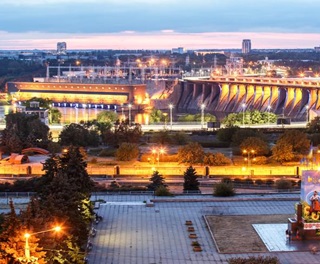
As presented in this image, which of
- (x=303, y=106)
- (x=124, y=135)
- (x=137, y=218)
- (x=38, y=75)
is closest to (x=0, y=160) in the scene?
(x=124, y=135)

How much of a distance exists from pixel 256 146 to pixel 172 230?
41.7 feet

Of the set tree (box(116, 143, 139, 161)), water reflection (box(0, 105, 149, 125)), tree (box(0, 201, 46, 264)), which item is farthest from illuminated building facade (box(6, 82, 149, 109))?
tree (box(0, 201, 46, 264))

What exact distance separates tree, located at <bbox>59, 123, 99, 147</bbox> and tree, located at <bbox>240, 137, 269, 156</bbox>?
7.53m

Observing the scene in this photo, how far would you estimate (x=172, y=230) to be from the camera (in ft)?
47.9

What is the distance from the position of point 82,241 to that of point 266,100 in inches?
1990

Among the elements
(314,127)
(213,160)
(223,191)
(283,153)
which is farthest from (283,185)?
(314,127)

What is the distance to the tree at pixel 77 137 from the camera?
1176 inches

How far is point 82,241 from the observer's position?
504 inches

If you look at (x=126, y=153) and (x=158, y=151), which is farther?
(x=158, y=151)

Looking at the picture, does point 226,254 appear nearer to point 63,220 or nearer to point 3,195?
point 63,220

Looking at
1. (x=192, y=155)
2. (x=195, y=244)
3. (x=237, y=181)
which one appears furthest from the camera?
(x=192, y=155)

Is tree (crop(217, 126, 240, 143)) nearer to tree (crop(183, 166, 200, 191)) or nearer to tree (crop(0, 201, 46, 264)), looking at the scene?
tree (crop(183, 166, 200, 191))

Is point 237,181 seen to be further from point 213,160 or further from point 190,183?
point 190,183

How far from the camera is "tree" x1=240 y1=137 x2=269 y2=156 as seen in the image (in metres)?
26.6
